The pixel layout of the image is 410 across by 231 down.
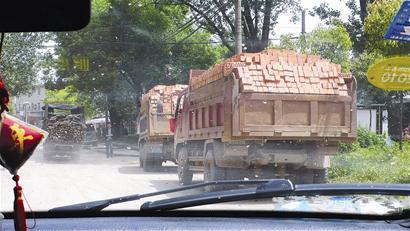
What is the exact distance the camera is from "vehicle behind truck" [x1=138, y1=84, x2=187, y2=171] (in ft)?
33.1

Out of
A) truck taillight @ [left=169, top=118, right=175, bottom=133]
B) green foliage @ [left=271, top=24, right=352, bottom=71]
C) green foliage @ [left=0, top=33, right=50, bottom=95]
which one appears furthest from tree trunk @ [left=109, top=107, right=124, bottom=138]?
truck taillight @ [left=169, top=118, right=175, bottom=133]

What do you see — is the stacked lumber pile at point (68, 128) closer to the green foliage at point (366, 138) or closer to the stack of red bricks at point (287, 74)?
the stack of red bricks at point (287, 74)

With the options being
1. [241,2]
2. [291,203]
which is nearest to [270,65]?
[241,2]

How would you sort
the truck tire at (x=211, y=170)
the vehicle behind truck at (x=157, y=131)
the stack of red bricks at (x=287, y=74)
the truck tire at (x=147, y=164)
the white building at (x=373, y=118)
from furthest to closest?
1. the vehicle behind truck at (x=157, y=131)
2. the truck tire at (x=147, y=164)
3. the truck tire at (x=211, y=170)
4. the stack of red bricks at (x=287, y=74)
5. the white building at (x=373, y=118)

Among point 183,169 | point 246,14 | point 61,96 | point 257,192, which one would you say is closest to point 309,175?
point 183,169

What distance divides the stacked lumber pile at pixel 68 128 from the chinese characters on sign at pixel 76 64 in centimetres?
257

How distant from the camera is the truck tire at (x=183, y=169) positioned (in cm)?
970

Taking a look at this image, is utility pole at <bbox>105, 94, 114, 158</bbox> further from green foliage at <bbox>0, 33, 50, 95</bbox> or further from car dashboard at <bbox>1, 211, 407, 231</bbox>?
car dashboard at <bbox>1, 211, 407, 231</bbox>

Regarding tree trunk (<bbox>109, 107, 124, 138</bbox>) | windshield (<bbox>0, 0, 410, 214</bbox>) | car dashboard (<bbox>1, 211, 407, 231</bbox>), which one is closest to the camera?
car dashboard (<bbox>1, 211, 407, 231</bbox>)

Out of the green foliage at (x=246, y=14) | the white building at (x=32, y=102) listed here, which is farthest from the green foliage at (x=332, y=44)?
the white building at (x=32, y=102)

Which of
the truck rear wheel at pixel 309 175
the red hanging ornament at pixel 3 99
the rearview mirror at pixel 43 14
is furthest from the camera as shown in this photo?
the truck rear wheel at pixel 309 175

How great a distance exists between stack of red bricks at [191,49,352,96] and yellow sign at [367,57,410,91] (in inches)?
53.7

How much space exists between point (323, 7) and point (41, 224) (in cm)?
351

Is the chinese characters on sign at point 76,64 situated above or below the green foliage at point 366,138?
above
